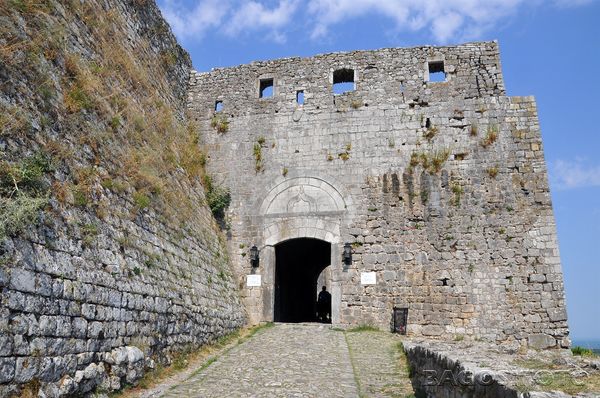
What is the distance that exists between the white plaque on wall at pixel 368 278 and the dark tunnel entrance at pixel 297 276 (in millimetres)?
1927

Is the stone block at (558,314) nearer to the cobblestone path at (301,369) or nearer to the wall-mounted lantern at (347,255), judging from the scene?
the cobblestone path at (301,369)

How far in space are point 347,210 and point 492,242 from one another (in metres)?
3.84

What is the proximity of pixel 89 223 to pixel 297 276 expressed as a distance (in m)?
13.4

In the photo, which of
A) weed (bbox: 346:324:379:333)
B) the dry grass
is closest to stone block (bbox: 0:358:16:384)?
the dry grass

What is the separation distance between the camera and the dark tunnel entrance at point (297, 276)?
1488 centimetres

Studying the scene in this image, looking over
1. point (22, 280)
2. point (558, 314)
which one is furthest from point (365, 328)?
point (22, 280)

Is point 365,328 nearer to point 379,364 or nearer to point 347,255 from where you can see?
point 347,255

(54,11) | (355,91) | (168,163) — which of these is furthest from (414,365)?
(355,91)

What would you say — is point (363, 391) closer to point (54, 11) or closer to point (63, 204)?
point (63, 204)

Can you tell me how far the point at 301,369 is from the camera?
26.7ft

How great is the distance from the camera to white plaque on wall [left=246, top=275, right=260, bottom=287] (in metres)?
13.8

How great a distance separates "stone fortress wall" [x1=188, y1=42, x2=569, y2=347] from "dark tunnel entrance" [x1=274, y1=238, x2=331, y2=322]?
3.61 feet

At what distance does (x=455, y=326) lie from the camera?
40.8ft

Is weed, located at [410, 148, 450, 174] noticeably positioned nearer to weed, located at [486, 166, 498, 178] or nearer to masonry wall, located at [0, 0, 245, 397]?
weed, located at [486, 166, 498, 178]
